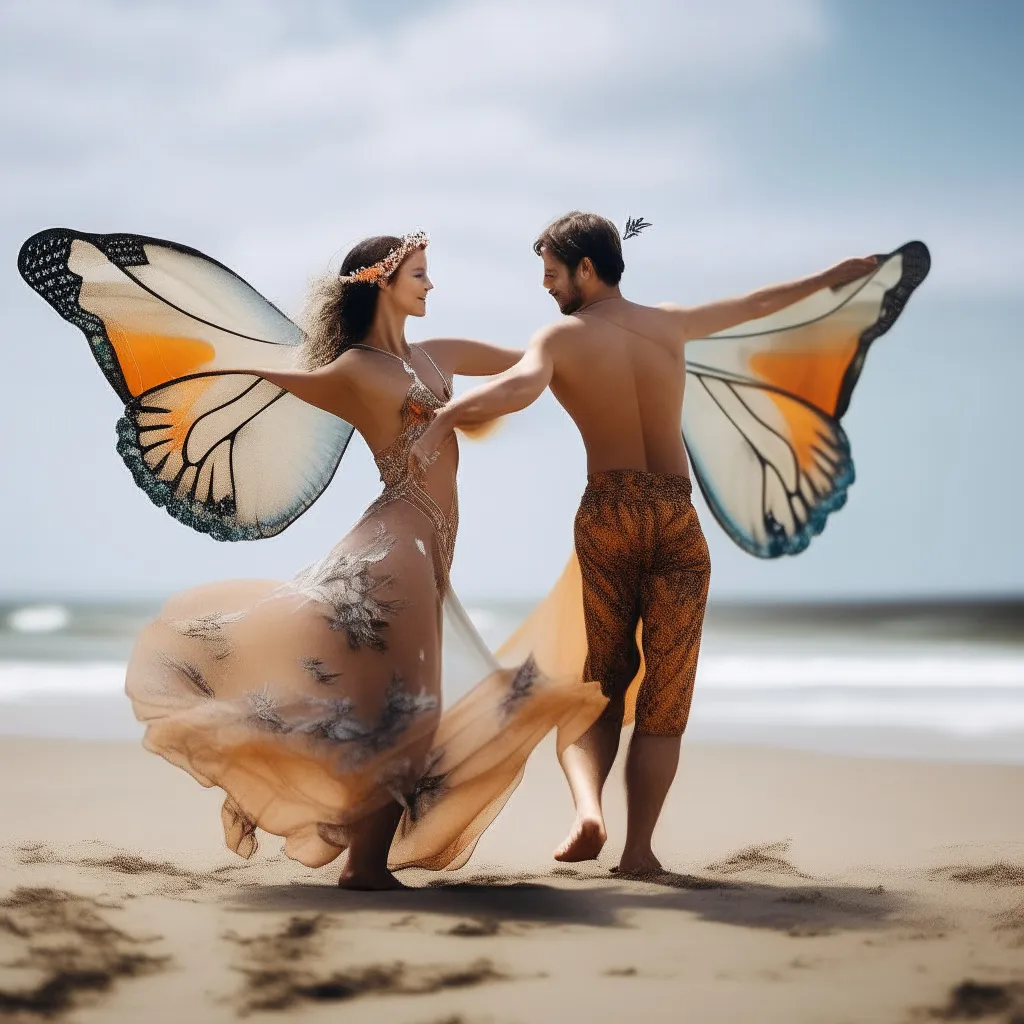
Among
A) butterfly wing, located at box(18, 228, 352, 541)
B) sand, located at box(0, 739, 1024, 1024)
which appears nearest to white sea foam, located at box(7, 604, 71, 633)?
sand, located at box(0, 739, 1024, 1024)

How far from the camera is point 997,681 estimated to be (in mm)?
13859

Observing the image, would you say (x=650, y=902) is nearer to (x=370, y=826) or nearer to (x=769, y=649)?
(x=370, y=826)

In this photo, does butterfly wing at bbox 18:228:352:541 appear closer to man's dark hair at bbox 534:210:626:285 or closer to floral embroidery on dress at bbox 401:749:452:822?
man's dark hair at bbox 534:210:626:285

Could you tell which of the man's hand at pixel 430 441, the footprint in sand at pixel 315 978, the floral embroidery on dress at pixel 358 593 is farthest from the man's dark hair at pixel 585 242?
the footprint in sand at pixel 315 978

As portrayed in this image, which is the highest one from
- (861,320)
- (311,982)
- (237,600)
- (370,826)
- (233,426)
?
(861,320)

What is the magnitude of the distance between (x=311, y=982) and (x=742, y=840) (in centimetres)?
287

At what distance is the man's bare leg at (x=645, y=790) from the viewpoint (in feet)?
14.1

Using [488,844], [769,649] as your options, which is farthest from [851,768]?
[769,649]

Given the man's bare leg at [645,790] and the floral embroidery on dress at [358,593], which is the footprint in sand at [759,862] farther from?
the floral embroidery on dress at [358,593]

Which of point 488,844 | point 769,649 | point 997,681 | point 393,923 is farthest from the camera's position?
point 769,649

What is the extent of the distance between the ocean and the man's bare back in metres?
1.00

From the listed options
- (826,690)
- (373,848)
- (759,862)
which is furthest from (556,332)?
(826,690)

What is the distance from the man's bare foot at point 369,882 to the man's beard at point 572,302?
1907 mm

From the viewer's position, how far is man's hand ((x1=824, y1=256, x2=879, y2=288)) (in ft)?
15.8
